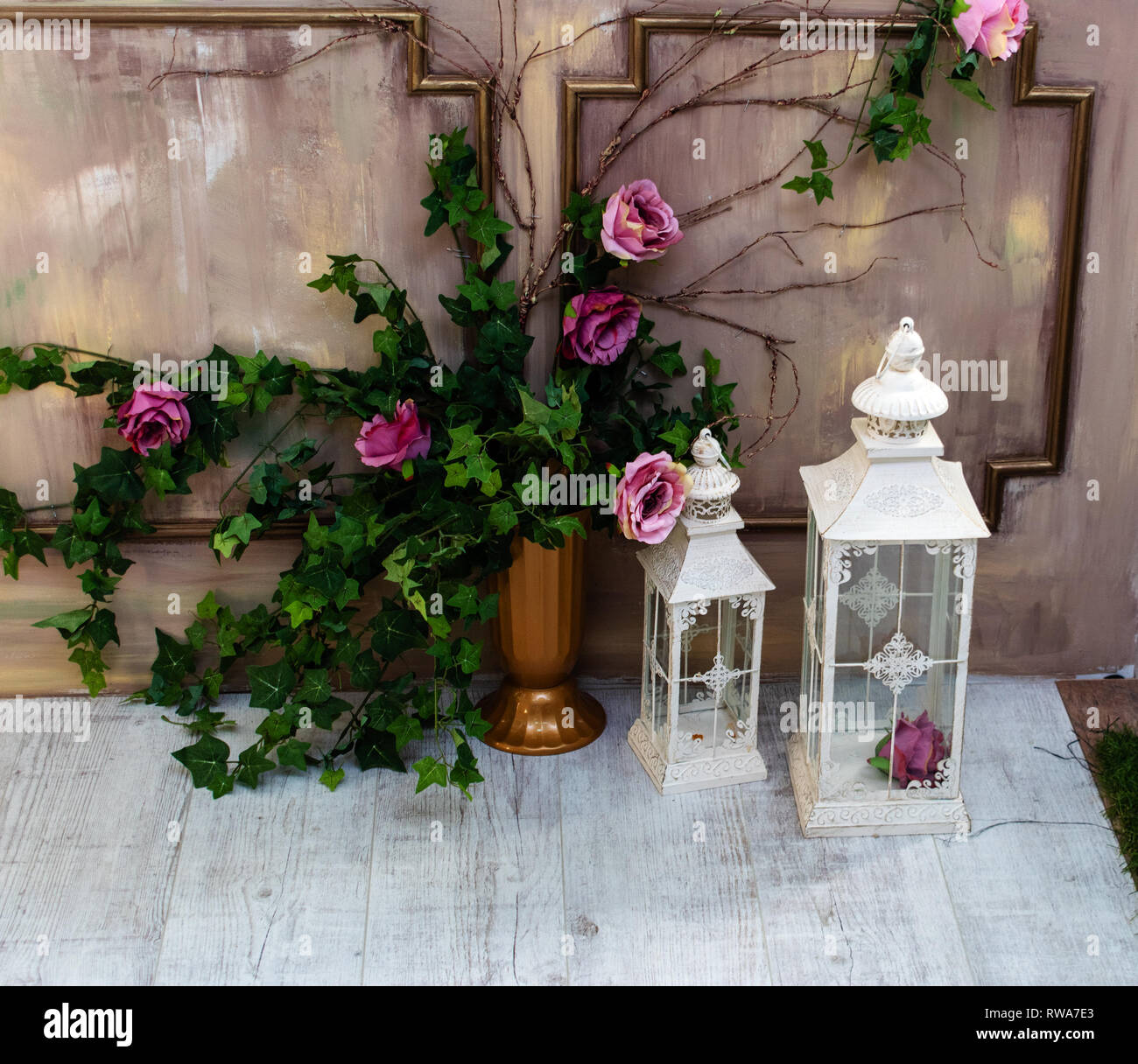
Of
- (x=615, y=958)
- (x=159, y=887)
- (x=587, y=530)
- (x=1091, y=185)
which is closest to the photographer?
(x=615, y=958)

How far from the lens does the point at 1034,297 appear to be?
198cm

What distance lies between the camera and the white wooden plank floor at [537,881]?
5.48ft

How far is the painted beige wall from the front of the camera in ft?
6.00

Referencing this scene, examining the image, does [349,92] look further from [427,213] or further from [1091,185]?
[1091,185]

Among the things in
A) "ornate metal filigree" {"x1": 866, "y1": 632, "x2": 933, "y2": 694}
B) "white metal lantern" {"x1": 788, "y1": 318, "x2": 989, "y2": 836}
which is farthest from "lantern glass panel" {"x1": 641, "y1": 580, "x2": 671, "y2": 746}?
"ornate metal filigree" {"x1": 866, "y1": 632, "x2": 933, "y2": 694}

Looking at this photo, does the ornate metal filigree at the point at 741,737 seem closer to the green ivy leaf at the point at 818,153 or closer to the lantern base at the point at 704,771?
the lantern base at the point at 704,771

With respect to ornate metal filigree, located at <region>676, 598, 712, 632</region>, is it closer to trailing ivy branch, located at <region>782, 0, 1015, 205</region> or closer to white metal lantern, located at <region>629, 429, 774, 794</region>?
white metal lantern, located at <region>629, 429, 774, 794</region>

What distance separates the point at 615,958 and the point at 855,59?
1.26 m

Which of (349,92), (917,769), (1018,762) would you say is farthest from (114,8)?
(1018,762)

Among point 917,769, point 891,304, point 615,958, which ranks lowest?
point 615,958

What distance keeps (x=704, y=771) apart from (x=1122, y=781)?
626 mm

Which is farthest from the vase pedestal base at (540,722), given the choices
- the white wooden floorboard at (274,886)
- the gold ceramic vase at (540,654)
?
the white wooden floorboard at (274,886)

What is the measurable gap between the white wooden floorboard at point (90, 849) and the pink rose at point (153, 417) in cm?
49

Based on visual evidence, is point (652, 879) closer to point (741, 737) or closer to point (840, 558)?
point (741, 737)
